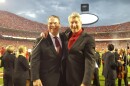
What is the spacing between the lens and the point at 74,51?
4.57 meters

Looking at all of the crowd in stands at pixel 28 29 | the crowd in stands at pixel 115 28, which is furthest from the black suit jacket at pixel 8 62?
the crowd in stands at pixel 115 28

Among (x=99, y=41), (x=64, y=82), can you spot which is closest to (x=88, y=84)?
(x=64, y=82)

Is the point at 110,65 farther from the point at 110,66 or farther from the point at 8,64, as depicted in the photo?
the point at 8,64

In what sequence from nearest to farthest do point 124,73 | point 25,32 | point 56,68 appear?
1. point 56,68
2. point 124,73
3. point 25,32

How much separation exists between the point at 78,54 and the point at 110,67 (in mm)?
5987

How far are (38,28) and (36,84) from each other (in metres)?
75.6

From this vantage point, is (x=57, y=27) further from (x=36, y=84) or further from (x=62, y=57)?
(x=36, y=84)

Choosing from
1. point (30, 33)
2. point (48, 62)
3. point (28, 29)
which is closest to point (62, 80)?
point (48, 62)

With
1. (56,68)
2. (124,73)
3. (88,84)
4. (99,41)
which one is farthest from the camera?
(99,41)

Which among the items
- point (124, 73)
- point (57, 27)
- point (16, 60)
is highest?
point (57, 27)

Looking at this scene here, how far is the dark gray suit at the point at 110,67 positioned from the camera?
10.2 m

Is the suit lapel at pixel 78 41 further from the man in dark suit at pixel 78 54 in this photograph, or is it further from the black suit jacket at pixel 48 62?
the black suit jacket at pixel 48 62

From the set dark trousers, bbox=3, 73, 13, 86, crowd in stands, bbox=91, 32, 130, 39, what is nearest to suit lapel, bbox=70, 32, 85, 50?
dark trousers, bbox=3, 73, 13, 86

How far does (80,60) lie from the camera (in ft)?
15.1
